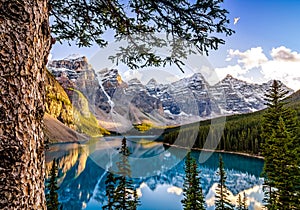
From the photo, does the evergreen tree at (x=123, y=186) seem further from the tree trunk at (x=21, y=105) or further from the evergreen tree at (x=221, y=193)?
the tree trunk at (x=21, y=105)

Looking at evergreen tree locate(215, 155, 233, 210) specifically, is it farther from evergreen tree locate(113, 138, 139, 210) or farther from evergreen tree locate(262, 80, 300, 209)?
evergreen tree locate(113, 138, 139, 210)

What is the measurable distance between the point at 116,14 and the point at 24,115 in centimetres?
227

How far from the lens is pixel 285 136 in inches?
376

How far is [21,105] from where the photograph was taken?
1342mm

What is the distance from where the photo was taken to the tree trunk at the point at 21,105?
4.11ft

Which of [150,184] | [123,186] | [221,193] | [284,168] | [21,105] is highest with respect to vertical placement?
[21,105]

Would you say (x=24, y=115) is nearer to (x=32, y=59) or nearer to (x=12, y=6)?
(x=32, y=59)

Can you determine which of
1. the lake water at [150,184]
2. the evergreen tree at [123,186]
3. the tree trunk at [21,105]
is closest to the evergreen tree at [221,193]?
the evergreen tree at [123,186]

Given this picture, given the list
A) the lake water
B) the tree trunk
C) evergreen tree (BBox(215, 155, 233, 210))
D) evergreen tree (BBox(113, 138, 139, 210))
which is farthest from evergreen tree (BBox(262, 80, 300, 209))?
the tree trunk

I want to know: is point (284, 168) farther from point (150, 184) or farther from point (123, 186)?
point (150, 184)

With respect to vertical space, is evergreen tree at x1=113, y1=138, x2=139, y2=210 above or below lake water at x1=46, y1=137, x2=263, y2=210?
above

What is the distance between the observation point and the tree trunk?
1.25 m

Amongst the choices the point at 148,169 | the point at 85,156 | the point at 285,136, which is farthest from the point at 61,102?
the point at 285,136

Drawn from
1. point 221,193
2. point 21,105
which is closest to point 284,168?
point 221,193
